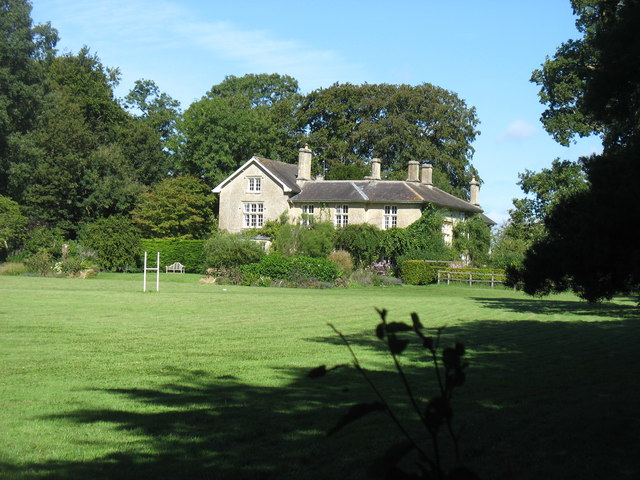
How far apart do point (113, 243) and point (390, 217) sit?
20205mm

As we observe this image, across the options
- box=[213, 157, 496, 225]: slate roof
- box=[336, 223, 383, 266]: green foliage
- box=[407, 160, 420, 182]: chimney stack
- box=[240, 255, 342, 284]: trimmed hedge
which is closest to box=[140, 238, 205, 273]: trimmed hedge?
box=[213, 157, 496, 225]: slate roof

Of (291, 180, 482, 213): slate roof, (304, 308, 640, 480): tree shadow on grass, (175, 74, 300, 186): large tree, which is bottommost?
(304, 308, 640, 480): tree shadow on grass

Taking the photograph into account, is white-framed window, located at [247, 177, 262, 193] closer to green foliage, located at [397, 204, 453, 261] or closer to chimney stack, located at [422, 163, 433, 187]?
chimney stack, located at [422, 163, 433, 187]

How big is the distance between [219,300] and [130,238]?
27973 millimetres

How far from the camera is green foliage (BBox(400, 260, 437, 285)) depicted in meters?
48.2

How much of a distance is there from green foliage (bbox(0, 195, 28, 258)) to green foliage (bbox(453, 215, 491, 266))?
31884 millimetres

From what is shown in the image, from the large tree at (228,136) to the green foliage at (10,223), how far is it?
58.1 ft

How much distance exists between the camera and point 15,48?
189 feet

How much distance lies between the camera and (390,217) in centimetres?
5606

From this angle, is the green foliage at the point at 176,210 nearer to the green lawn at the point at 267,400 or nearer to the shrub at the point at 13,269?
the shrub at the point at 13,269

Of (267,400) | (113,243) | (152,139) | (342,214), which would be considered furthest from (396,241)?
(267,400)

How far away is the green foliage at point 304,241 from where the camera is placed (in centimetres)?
5056

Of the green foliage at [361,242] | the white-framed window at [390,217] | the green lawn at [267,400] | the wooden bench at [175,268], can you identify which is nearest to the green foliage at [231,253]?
the green foliage at [361,242]

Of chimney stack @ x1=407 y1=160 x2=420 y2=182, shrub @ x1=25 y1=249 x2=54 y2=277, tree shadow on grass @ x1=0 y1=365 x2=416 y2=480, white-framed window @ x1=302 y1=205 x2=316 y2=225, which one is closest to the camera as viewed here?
tree shadow on grass @ x1=0 y1=365 x2=416 y2=480
